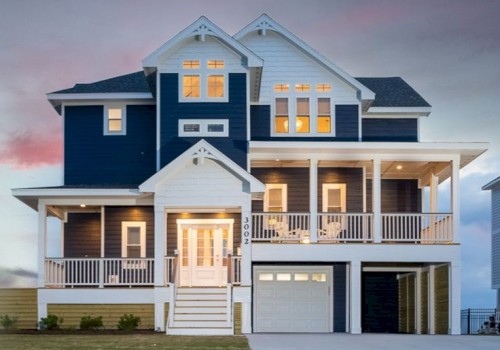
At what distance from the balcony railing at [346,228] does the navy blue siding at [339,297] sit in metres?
1.24

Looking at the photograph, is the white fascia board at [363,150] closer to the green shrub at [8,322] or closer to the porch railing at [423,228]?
the porch railing at [423,228]

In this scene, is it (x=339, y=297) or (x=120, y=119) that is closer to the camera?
(x=339, y=297)

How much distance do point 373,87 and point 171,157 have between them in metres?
9.36

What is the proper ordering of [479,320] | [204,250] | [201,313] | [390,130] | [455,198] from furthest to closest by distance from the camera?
[479,320], [390,130], [204,250], [455,198], [201,313]

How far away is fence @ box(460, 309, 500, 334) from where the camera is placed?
39.1 metres

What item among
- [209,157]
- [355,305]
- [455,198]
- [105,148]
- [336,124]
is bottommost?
[355,305]

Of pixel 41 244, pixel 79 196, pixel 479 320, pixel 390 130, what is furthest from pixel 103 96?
pixel 479 320

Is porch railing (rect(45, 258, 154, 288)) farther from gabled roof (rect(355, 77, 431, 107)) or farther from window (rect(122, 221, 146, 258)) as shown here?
gabled roof (rect(355, 77, 431, 107))

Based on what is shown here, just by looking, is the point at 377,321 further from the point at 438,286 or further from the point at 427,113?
the point at 427,113

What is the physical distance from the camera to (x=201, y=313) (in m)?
26.9

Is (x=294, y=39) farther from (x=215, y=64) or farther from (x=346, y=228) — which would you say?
(x=346, y=228)

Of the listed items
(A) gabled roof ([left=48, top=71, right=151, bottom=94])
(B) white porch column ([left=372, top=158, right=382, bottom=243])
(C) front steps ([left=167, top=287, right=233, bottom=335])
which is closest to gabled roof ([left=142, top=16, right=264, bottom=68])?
(A) gabled roof ([left=48, top=71, right=151, bottom=94])

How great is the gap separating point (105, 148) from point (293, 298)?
869 cm

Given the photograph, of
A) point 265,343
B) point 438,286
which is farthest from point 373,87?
point 265,343
